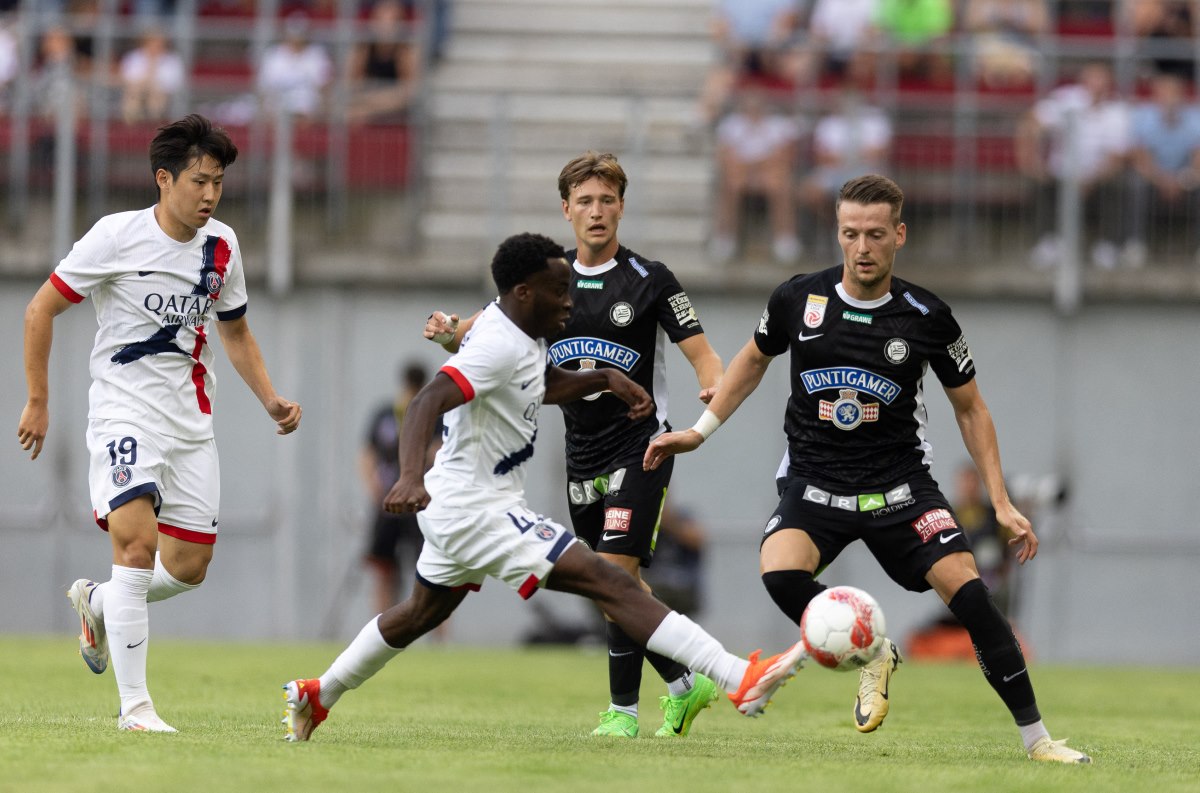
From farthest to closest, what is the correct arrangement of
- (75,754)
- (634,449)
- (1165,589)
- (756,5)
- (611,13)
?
1. (611,13)
2. (756,5)
3. (1165,589)
4. (634,449)
5. (75,754)

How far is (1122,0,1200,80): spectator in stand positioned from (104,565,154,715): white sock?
14.6 meters

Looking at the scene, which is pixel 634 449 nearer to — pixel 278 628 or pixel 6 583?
pixel 278 628

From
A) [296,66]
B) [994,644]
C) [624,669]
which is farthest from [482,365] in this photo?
[296,66]

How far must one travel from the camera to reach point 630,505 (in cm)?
830

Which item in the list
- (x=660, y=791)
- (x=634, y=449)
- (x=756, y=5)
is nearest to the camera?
(x=660, y=791)

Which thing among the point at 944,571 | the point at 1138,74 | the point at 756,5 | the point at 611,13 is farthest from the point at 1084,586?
the point at 944,571

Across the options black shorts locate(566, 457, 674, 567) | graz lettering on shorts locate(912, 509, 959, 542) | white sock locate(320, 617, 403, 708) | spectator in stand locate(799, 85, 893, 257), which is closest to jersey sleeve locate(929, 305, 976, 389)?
graz lettering on shorts locate(912, 509, 959, 542)

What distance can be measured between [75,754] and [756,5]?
1518 cm

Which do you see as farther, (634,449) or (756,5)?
(756,5)

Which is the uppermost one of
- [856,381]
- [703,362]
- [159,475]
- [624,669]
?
[703,362]

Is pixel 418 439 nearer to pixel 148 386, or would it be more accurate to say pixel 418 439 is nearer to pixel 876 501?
pixel 148 386

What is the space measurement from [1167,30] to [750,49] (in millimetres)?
4441

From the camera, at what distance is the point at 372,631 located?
23.4 feet

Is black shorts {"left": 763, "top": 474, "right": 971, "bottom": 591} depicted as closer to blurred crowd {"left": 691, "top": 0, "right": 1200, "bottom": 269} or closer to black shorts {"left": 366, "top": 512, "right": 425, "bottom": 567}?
black shorts {"left": 366, "top": 512, "right": 425, "bottom": 567}
